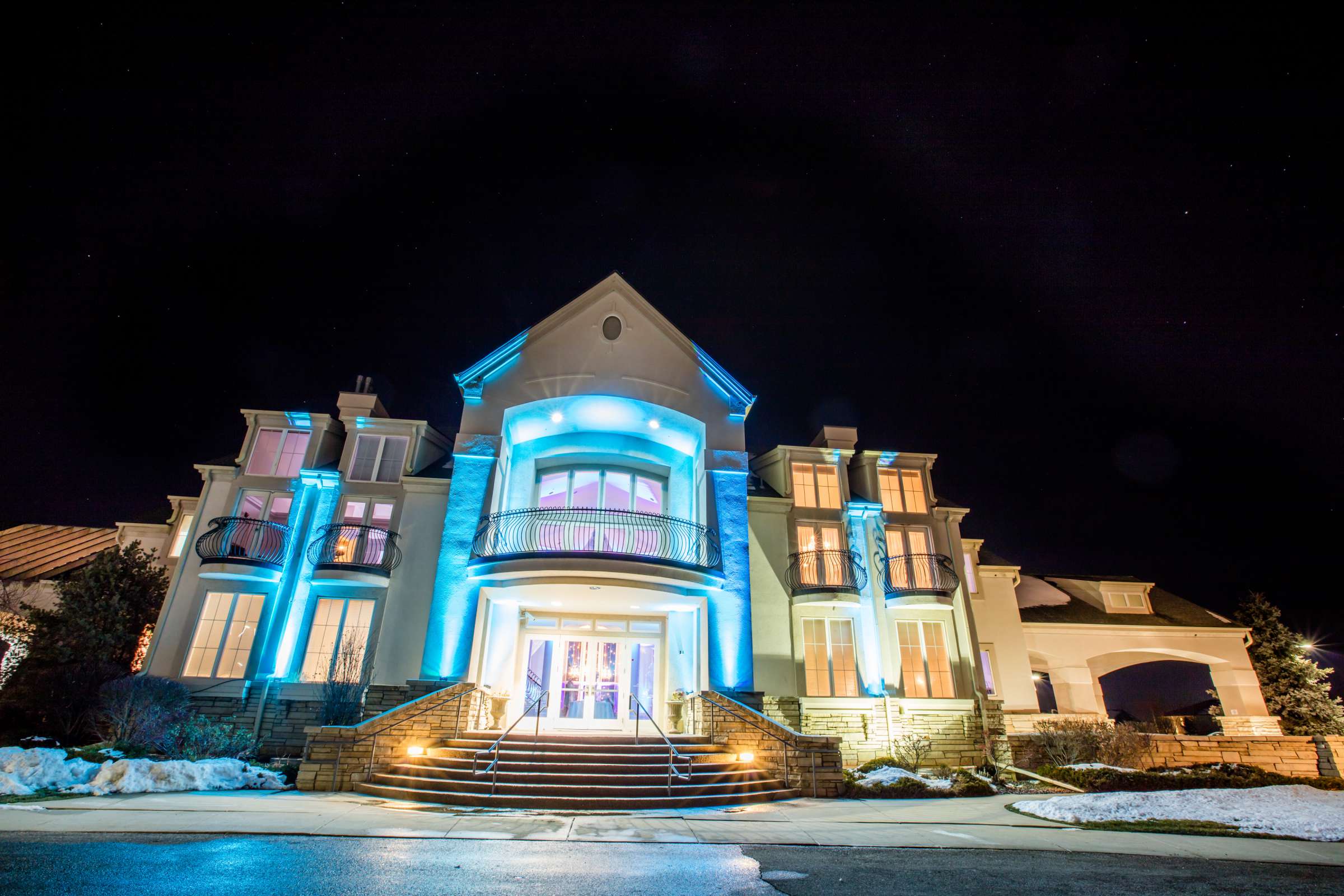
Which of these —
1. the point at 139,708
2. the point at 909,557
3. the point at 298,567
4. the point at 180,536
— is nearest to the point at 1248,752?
the point at 909,557

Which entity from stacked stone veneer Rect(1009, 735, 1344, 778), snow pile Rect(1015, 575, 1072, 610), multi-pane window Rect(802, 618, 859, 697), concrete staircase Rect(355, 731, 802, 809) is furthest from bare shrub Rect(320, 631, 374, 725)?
snow pile Rect(1015, 575, 1072, 610)

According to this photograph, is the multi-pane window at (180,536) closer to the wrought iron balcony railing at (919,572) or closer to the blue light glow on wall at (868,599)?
the blue light glow on wall at (868,599)

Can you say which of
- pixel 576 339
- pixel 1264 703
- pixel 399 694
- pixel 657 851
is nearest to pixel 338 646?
pixel 399 694

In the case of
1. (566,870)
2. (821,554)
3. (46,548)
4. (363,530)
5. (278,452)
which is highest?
(278,452)

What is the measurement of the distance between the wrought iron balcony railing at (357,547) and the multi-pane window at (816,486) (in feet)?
37.0

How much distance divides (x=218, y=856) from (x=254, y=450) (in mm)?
14721

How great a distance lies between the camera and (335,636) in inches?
610

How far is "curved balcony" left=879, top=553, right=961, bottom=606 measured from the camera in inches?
691

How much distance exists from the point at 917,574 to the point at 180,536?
21.4 m

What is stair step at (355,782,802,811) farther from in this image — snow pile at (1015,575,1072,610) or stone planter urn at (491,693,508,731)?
snow pile at (1015,575,1072,610)

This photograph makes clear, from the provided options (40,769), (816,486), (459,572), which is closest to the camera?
(40,769)

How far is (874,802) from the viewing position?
34.1 ft

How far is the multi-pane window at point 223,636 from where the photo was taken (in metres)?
15.0

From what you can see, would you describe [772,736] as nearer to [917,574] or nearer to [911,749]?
[911,749]
